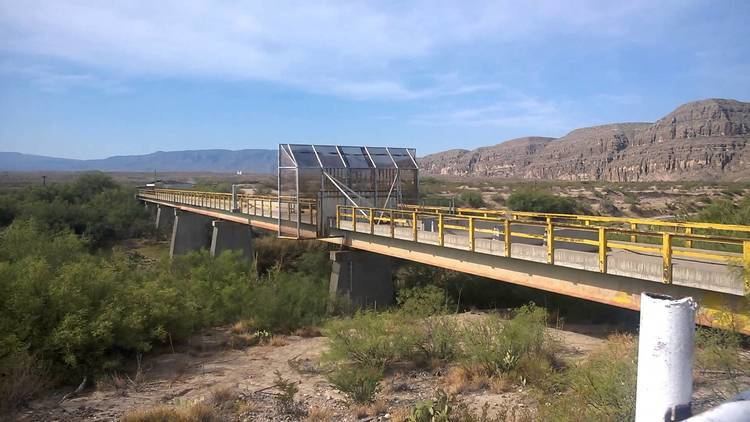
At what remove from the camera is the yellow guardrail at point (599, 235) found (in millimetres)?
9293

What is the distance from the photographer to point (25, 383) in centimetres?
906

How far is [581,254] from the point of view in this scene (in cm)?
1116

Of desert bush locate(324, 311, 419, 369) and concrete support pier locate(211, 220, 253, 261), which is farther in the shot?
concrete support pier locate(211, 220, 253, 261)

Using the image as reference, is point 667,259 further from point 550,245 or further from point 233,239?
point 233,239

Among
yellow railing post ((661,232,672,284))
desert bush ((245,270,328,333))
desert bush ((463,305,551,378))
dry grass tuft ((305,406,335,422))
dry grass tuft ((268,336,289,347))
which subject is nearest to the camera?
dry grass tuft ((305,406,335,422))

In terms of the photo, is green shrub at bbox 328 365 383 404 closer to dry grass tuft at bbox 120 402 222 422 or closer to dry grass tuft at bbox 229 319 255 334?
dry grass tuft at bbox 120 402 222 422

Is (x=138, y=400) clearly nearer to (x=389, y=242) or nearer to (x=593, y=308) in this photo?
(x=389, y=242)

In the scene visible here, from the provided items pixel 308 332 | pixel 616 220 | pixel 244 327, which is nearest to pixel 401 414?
pixel 308 332

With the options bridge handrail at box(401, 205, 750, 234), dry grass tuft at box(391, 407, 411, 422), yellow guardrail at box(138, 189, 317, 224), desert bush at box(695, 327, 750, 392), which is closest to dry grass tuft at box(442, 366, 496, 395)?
dry grass tuft at box(391, 407, 411, 422)

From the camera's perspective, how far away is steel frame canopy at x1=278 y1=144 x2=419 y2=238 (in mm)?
20250

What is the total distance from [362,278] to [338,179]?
4040 millimetres

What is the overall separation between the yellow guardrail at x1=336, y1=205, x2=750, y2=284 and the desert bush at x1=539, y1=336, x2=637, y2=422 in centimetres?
282

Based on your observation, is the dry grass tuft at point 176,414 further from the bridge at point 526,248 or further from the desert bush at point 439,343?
the bridge at point 526,248

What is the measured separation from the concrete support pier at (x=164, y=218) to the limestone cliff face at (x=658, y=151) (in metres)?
103
